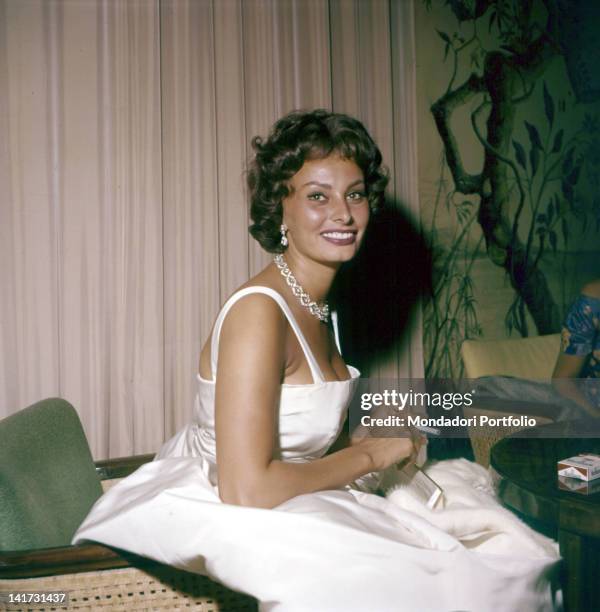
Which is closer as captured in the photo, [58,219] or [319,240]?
[319,240]

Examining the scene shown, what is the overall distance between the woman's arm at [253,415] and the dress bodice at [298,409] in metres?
0.07

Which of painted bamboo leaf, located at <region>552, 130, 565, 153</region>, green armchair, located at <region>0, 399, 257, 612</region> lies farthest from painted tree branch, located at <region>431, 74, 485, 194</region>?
green armchair, located at <region>0, 399, 257, 612</region>

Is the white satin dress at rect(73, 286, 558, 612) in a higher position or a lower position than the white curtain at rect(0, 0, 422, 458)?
lower

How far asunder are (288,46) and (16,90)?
1084mm

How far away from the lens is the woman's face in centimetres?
157

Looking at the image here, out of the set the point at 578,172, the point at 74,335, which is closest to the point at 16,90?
the point at 74,335

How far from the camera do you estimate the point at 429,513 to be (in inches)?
49.2

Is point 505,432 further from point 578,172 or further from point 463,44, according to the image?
point 463,44

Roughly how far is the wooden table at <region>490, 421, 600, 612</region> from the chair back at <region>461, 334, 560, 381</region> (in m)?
0.91

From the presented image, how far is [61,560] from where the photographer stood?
43.5 inches

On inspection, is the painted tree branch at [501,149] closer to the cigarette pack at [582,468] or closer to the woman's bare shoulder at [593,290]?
the woman's bare shoulder at [593,290]

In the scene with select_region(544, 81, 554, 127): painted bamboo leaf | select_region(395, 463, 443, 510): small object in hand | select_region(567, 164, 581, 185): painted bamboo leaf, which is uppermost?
select_region(544, 81, 554, 127): painted bamboo leaf

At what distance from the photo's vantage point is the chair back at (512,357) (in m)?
2.40

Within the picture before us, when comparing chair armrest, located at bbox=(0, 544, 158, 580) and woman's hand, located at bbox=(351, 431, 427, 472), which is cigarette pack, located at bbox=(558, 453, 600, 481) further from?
chair armrest, located at bbox=(0, 544, 158, 580)
